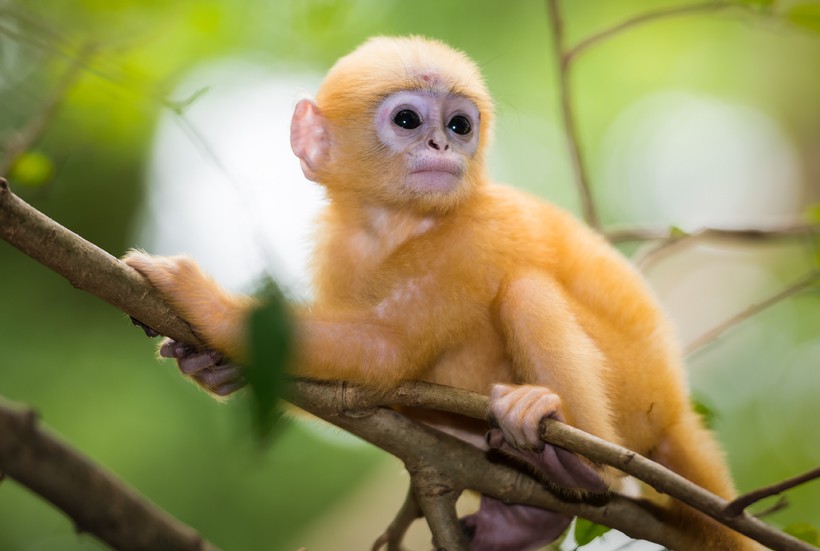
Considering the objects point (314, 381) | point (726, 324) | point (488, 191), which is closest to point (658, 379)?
point (726, 324)

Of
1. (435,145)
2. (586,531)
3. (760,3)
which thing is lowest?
(586,531)

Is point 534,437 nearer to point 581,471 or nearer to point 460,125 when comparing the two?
point 581,471

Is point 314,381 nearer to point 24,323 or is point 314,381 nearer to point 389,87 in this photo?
point 389,87

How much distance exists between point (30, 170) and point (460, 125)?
165cm

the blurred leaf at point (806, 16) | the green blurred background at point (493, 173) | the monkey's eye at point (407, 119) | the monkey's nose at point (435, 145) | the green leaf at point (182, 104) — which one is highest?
the blurred leaf at point (806, 16)

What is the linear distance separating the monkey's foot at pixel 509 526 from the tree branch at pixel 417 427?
31 centimetres

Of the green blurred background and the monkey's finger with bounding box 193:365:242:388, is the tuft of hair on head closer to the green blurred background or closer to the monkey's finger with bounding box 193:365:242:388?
the green blurred background

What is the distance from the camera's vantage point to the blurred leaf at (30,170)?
11.0 feet

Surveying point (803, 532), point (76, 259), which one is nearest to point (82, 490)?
point (76, 259)

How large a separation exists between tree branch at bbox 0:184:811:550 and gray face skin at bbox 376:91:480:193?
83 cm

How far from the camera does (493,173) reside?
5.41m

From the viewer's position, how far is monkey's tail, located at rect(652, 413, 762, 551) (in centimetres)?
315

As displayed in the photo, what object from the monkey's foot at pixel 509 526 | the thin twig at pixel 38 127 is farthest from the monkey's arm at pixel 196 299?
the monkey's foot at pixel 509 526

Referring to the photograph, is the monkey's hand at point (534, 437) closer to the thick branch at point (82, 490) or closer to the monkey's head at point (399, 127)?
the monkey's head at point (399, 127)
